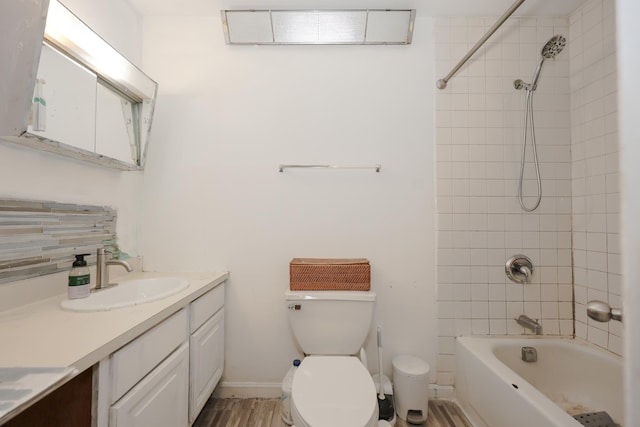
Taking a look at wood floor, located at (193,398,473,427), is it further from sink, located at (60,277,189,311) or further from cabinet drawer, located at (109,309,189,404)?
sink, located at (60,277,189,311)

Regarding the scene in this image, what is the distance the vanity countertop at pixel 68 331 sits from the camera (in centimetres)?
67

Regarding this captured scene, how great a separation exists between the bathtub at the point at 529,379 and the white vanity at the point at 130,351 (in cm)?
136

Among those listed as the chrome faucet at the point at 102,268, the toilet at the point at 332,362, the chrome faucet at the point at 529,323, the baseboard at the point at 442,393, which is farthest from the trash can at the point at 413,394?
the chrome faucet at the point at 102,268

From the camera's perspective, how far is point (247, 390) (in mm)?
1626

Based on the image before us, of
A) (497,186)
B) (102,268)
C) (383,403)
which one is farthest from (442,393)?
(102,268)

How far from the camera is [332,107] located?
167 cm

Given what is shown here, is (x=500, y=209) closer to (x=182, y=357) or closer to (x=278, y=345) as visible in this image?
(x=278, y=345)

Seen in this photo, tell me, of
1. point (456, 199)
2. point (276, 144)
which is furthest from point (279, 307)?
point (456, 199)

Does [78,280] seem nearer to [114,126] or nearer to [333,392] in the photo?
[114,126]

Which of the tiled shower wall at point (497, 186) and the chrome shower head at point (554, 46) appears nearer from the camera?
the chrome shower head at point (554, 46)

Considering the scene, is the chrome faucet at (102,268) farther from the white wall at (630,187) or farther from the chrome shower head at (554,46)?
the chrome shower head at (554,46)

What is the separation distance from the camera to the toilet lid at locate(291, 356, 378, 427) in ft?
3.05

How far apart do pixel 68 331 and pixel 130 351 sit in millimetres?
183

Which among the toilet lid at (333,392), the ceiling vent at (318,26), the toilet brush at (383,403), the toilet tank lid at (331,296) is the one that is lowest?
the toilet brush at (383,403)
